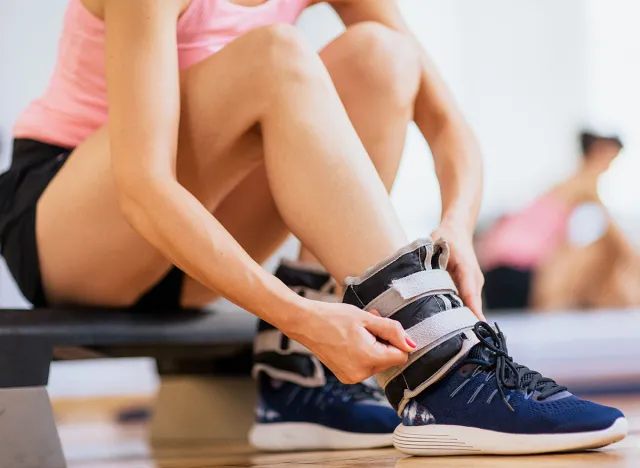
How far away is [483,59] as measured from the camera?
467 centimetres

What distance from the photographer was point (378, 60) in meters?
0.97

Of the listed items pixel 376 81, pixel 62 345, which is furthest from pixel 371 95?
pixel 62 345

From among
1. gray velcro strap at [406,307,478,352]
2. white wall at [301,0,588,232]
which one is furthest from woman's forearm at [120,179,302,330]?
white wall at [301,0,588,232]

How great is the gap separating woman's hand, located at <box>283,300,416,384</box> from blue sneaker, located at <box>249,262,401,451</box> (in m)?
0.21

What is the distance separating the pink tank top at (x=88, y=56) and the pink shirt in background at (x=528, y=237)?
9.10 feet

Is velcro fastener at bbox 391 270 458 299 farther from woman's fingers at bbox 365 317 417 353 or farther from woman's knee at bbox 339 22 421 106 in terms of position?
woman's knee at bbox 339 22 421 106

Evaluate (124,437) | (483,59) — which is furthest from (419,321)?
(483,59)

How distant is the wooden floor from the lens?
2.29 feet

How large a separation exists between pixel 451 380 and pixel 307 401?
0.89 ft

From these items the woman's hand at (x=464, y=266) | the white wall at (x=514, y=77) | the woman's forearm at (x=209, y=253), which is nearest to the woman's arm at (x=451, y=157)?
the woman's hand at (x=464, y=266)

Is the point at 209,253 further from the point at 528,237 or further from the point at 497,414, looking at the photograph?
the point at 528,237

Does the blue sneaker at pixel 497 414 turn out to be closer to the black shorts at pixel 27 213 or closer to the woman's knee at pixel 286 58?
the woman's knee at pixel 286 58

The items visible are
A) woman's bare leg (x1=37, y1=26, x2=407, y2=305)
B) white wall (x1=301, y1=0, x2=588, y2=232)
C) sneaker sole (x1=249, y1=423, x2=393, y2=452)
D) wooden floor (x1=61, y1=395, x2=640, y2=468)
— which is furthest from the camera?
white wall (x1=301, y1=0, x2=588, y2=232)

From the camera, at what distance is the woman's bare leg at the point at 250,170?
0.81 meters
